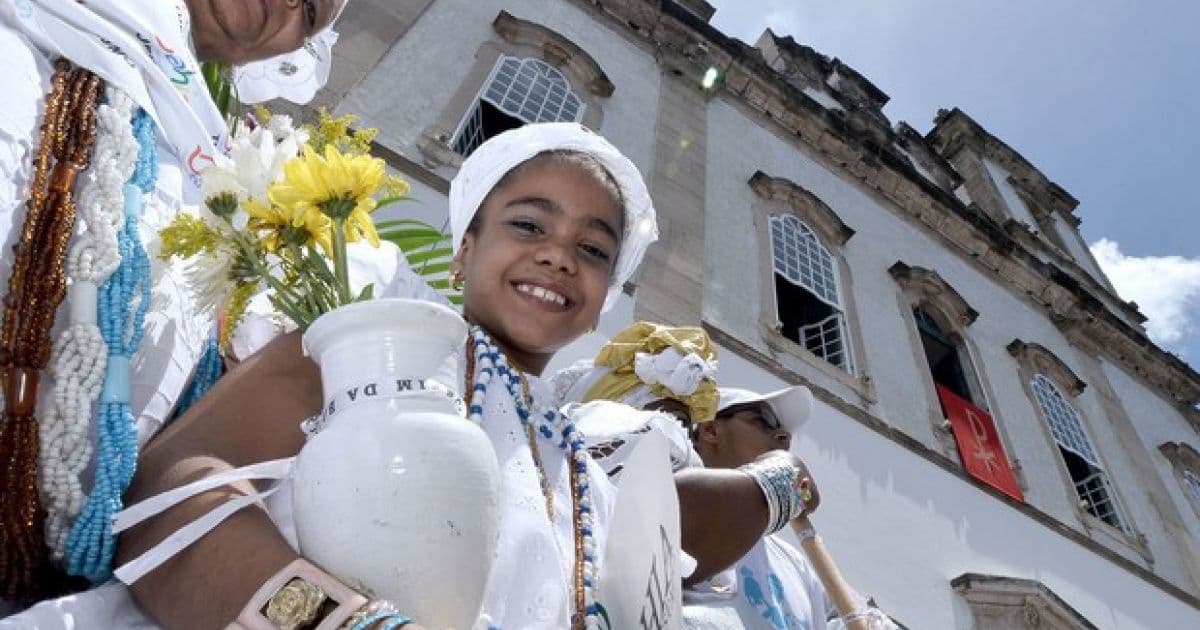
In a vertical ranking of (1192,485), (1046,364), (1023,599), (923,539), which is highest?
(1046,364)

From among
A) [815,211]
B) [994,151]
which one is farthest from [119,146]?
[994,151]

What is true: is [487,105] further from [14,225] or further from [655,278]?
[14,225]

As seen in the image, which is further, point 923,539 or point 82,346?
point 923,539

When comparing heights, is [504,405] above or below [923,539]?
below

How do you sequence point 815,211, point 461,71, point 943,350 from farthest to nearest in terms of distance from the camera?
point 943,350
point 815,211
point 461,71

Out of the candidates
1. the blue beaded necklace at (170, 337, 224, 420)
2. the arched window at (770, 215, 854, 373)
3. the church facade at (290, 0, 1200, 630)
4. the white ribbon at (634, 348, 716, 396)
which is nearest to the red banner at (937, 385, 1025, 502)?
the church facade at (290, 0, 1200, 630)

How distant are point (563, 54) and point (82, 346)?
326 inches

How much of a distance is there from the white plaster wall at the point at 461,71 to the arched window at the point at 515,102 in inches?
9.9

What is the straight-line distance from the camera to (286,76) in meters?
2.49

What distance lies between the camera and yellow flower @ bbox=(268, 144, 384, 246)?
125 centimetres

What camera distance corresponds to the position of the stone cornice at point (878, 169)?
10266 millimetres

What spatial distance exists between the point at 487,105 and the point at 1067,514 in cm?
803

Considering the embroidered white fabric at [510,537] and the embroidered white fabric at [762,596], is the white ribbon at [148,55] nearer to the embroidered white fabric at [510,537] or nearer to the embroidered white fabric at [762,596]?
the embroidered white fabric at [510,537]

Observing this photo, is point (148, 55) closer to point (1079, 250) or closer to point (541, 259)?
point (541, 259)
